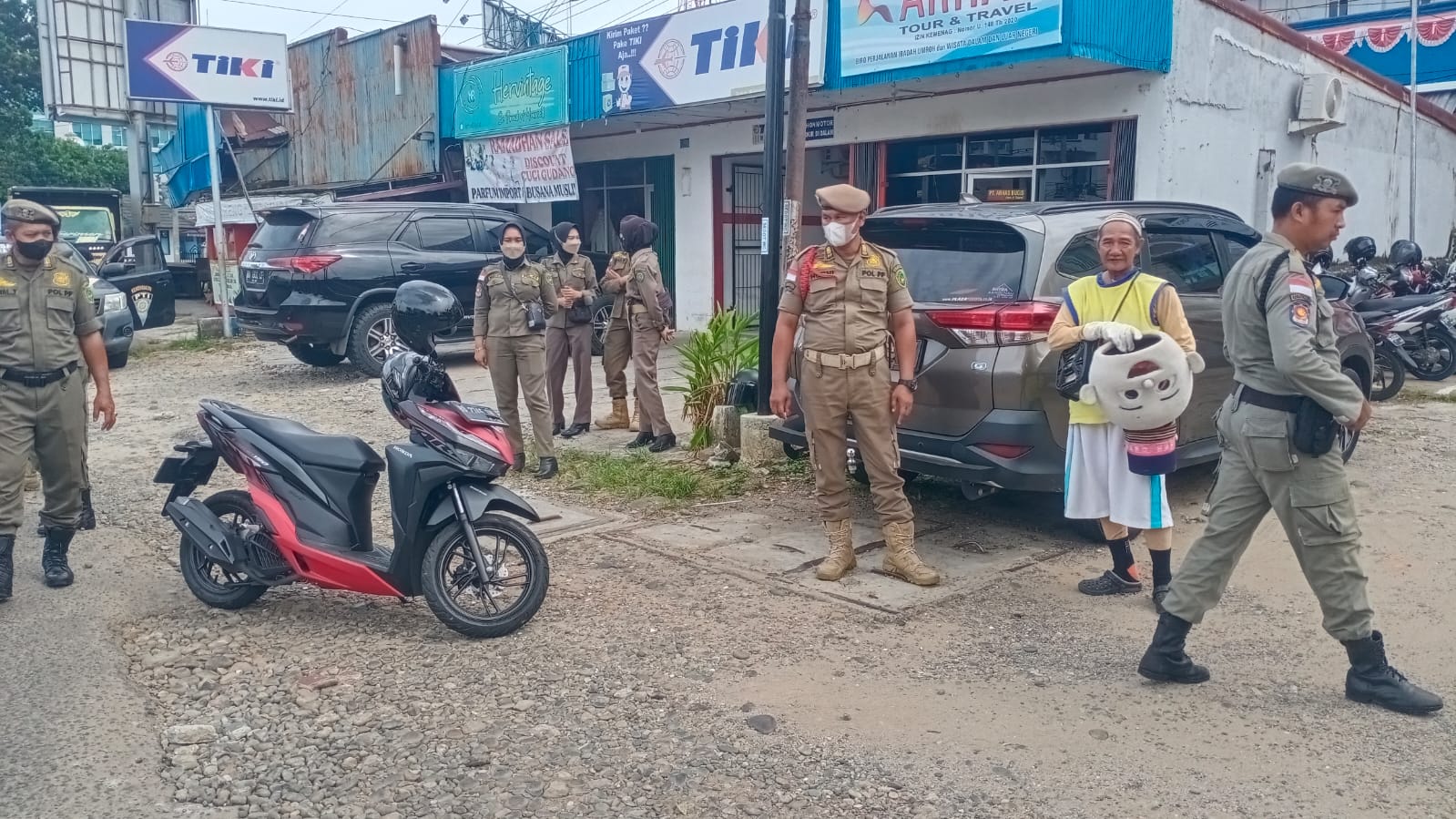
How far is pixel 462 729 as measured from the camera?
12.3 ft

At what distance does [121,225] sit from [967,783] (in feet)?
81.9

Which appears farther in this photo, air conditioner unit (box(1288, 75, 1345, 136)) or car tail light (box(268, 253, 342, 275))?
air conditioner unit (box(1288, 75, 1345, 136))

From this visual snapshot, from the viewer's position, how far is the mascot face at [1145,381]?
4430mm

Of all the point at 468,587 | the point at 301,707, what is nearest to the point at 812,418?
the point at 468,587

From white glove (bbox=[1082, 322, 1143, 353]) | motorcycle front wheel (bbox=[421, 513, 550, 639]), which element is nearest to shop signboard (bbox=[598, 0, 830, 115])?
white glove (bbox=[1082, 322, 1143, 353])

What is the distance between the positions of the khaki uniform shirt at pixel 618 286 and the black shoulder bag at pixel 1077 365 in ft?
14.0

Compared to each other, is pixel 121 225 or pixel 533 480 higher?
pixel 121 225

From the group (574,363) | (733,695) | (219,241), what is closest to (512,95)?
(219,241)

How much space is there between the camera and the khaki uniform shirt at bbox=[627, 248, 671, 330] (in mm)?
8211

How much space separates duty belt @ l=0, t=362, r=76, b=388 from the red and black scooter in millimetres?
667

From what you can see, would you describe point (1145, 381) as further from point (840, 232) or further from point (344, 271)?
point (344, 271)

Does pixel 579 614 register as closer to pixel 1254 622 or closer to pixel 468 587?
pixel 468 587

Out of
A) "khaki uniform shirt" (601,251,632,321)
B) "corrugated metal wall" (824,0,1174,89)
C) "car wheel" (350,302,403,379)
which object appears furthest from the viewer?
"car wheel" (350,302,403,379)

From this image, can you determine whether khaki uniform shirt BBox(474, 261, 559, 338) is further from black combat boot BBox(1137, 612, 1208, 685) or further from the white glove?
black combat boot BBox(1137, 612, 1208, 685)
